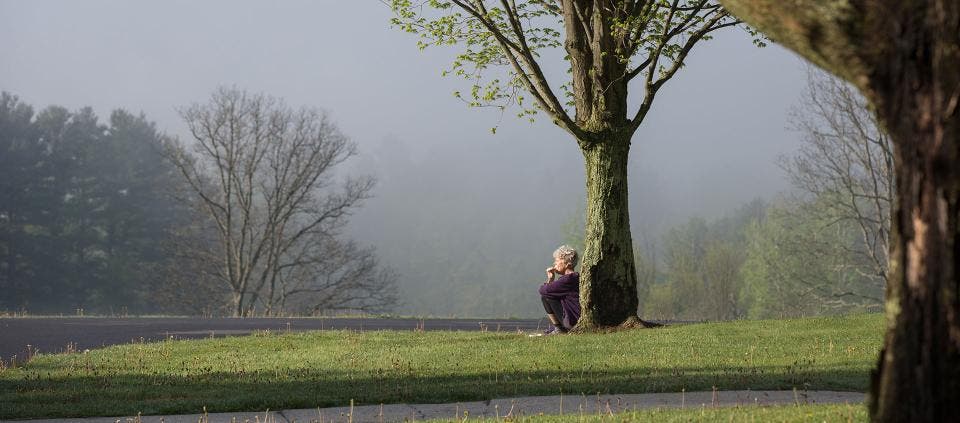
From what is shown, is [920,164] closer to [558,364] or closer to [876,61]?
[876,61]

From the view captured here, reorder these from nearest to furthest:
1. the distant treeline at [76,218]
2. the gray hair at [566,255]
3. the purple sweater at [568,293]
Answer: the gray hair at [566,255] < the purple sweater at [568,293] < the distant treeline at [76,218]

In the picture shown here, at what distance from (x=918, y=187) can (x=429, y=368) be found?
28.0 feet

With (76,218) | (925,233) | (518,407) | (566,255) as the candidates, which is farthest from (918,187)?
(76,218)

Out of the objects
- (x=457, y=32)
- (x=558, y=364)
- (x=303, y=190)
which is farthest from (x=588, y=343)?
(x=303, y=190)

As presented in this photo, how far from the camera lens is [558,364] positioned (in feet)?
40.4

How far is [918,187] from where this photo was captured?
4730mm

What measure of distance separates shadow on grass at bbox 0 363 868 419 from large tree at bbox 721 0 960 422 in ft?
17.7

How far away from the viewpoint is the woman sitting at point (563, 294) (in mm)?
17078

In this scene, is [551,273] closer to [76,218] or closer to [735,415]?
[735,415]

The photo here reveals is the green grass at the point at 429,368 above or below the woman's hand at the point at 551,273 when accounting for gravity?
below

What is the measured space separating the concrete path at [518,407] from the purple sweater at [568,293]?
7.45 metres

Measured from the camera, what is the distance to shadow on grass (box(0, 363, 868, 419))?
32.0 feet

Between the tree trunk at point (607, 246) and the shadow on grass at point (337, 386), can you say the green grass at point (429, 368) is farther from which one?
the tree trunk at point (607, 246)

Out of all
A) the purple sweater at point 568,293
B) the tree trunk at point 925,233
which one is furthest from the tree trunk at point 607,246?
the tree trunk at point 925,233
